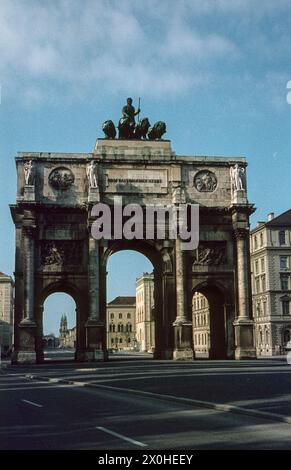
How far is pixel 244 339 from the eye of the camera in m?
47.7

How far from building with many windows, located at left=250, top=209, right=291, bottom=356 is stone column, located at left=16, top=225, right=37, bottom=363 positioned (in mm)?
40623

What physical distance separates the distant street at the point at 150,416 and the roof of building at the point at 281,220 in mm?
63035

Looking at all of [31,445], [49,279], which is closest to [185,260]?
[49,279]

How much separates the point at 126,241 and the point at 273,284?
38.8 m

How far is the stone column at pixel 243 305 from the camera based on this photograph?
47.5 metres

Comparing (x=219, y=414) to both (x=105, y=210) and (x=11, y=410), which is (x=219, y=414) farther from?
(x=105, y=210)

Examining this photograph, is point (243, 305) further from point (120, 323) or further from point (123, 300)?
point (123, 300)

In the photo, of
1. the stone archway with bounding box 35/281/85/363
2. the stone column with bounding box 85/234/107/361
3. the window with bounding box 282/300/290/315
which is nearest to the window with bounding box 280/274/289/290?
the window with bounding box 282/300/290/315

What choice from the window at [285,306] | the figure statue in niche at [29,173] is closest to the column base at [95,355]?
the figure statue in niche at [29,173]

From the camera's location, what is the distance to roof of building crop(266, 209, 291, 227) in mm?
84062

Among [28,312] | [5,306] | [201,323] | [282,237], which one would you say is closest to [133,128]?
[28,312]

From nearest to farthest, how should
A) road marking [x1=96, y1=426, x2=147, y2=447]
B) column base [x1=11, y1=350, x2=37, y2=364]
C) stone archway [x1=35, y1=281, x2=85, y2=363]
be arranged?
road marking [x1=96, y1=426, x2=147, y2=447]
column base [x1=11, y1=350, x2=37, y2=364]
stone archway [x1=35, y1=281, x2=85, y2=363]

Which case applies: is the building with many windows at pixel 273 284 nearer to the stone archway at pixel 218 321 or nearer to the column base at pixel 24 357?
the stone archway at pixel 218 321

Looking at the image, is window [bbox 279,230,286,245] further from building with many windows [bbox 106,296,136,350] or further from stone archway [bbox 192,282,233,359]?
building with many windows [bbox 106,296,136,350]
